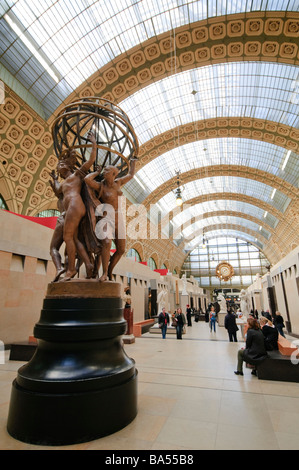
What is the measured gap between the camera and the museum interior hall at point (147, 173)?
3033mm

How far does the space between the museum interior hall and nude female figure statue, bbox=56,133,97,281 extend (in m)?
0.03

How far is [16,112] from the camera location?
39.0 ft

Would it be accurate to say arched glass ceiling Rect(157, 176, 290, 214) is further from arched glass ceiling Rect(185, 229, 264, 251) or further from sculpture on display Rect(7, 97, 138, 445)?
sculpture on display Rect(7, 97, 138, 445)

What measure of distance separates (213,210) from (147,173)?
18.1 meters

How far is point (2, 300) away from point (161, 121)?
17313 mm

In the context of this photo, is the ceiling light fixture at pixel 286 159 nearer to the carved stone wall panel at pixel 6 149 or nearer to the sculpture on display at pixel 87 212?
the carved stone wall panel at pixel 6 149

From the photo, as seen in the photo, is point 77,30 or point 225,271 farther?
point 225,271

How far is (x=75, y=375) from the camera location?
8.25ft

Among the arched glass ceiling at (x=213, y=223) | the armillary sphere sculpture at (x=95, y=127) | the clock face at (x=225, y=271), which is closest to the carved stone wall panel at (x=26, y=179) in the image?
the armillary sphere sculpture at (x=95, y=127)

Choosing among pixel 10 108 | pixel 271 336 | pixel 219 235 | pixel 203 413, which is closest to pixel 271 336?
pixel 271 336

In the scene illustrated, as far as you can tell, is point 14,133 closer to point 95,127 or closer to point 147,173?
point 95,127

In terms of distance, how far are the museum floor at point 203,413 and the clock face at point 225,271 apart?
39.0 meters
